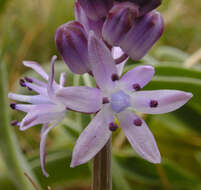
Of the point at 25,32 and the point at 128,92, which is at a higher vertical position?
the point at 128,92

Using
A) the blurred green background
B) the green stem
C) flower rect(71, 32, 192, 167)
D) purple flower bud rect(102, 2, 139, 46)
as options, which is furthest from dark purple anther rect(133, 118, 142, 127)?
the green stem

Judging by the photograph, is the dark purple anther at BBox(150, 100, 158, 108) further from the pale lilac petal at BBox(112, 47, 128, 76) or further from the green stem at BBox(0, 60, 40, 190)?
the green stem at BBox(0, 60, 40, 190)

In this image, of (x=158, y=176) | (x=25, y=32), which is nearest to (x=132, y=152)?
(x=158, y=176)

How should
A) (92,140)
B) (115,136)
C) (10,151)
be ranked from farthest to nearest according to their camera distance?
(115,136)
(10,151)
(92,140)

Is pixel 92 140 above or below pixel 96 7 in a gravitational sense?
below

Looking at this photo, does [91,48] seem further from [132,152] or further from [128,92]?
[132,152]

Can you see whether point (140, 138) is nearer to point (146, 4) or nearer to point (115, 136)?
point (146, 4)

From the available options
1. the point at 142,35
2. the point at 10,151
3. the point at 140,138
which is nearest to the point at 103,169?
the point at 140,138
